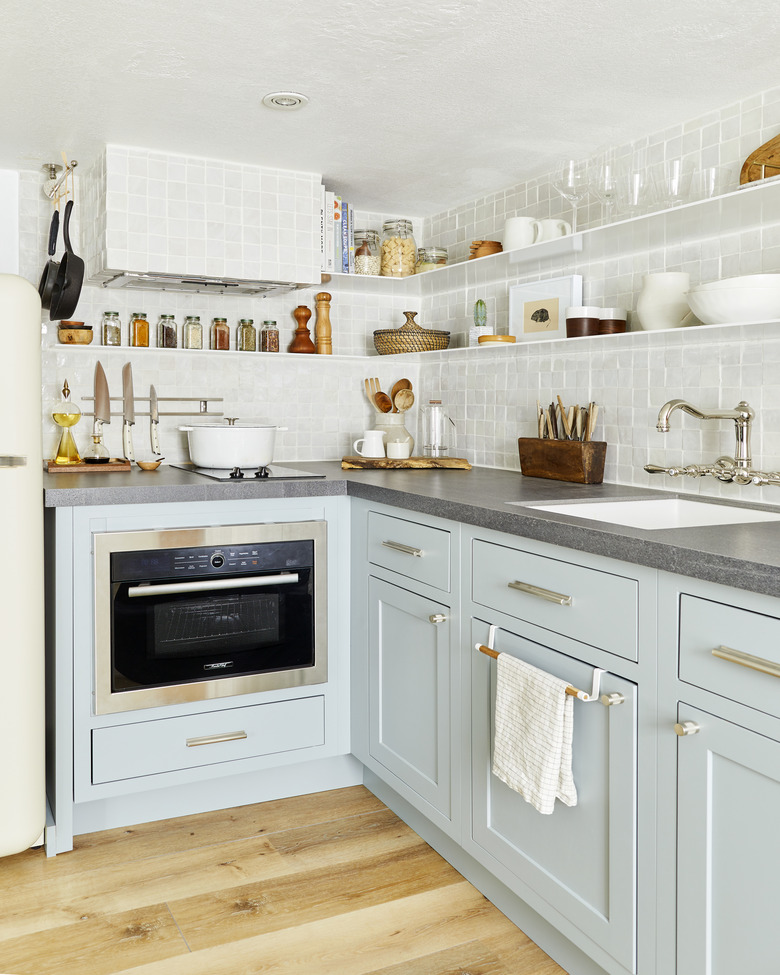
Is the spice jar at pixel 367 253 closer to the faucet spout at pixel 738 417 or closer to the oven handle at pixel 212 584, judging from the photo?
the oven handle at pixel 212 584

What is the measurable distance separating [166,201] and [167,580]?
4.28 feet

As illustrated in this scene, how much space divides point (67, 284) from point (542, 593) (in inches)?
78.0

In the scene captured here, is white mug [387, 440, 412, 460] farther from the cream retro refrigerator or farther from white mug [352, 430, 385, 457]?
the cream retro refrigerator

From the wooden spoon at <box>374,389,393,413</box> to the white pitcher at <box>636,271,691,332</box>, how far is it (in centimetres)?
141

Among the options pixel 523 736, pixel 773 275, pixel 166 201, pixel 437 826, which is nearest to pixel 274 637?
pixel 437 826

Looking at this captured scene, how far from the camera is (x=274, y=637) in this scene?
102 inches

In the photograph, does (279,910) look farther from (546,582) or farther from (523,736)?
(546,582)

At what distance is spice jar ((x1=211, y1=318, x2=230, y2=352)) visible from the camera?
328 centimetres

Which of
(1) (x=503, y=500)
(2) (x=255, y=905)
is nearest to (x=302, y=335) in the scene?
(1) (x=503, y=500)

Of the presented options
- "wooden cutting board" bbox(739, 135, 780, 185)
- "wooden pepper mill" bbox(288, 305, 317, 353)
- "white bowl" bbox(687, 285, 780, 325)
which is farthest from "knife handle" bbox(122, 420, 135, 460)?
"wooden cutting board" bbox(739, 135, 780, 185)

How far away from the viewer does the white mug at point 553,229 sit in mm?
2681

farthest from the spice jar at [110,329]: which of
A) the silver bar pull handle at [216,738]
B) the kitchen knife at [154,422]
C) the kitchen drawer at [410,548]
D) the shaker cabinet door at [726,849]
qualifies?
the shaker cabinet door at [726,849]

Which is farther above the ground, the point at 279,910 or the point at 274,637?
the point at 274,637

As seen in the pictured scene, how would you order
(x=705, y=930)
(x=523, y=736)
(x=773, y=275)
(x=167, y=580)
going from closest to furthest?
(x=705, y=930), (x=523, y=736), (x=773, y=275), (x=167, y=580)
